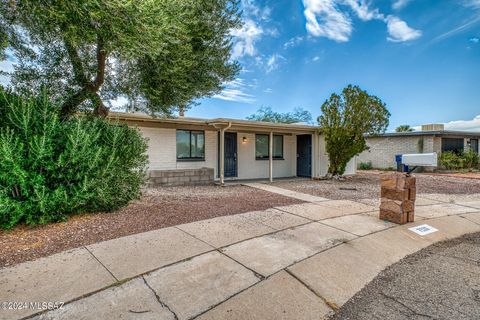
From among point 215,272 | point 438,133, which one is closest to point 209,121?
point 215,272

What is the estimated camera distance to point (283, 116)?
3528 cm

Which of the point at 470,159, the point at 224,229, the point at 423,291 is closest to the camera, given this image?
the point at 423,291

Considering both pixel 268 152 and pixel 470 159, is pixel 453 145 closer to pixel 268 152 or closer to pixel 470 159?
pixel 470 159

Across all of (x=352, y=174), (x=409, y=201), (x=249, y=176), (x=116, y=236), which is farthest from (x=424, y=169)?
(x=116, y=236)

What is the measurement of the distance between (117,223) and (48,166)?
1388mm

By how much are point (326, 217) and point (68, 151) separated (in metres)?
4.80

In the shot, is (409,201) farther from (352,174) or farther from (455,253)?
(352,174)

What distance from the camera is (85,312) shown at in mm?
2094

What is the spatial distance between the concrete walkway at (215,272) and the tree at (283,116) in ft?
101

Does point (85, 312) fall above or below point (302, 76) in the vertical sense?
below

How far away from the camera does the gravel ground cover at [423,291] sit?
7.64 feet

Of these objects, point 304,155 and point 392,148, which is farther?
point 392,148

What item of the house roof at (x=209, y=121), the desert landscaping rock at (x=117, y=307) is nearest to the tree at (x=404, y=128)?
the house roof at (x=209, y=121)

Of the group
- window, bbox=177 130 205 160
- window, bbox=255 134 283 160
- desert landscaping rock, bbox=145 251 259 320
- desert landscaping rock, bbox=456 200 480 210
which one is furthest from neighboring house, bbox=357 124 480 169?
desert landscaping rock, bbox=145 251 259 320
